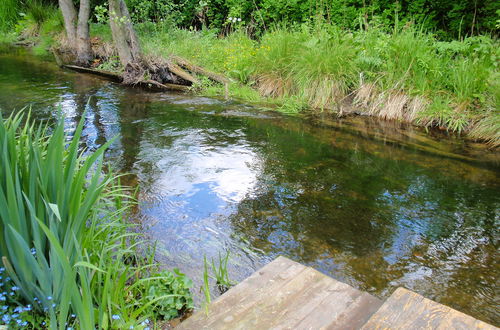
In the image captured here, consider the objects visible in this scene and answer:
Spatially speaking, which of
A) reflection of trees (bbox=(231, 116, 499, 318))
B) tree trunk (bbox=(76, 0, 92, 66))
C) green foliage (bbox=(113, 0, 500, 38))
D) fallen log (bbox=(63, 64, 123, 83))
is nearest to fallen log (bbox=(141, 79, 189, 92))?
fallen log (bbox=(63, 64, 123, 83))

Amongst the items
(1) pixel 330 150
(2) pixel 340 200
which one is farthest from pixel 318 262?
(1) pixel 330 150

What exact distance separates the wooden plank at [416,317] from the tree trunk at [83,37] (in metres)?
10.9

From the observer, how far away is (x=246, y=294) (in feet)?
7.78

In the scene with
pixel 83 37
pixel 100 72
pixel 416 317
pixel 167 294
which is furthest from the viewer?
pixel 83 37

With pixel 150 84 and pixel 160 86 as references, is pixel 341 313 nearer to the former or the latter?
pixel 160 86

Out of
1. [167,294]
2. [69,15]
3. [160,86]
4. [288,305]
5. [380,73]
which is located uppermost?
[69,15]

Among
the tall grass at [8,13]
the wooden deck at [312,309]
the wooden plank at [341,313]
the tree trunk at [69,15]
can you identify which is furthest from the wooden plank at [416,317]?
the tall grass at [8,13]

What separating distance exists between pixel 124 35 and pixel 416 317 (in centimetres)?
889

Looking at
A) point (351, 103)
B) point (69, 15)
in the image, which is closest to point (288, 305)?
point (351, 103)

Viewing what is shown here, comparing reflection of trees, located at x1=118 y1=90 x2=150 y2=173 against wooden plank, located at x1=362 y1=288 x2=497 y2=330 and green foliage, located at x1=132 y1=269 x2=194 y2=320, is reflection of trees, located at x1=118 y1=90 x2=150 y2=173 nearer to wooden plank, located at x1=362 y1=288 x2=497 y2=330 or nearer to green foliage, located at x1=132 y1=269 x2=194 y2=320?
green foliage, located at x1=132 y1=269 x2=194 y2=320

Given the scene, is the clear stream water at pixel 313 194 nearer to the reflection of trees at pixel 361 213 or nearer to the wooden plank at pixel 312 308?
the reflection of trees at pixel 361 213

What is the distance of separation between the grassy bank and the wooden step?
4.86 metres

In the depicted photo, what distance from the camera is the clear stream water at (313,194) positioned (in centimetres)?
338

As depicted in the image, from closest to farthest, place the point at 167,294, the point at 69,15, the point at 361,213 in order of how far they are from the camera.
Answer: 1. the point at 167,294
2. the point at 361,213
3. the point at 69,15
